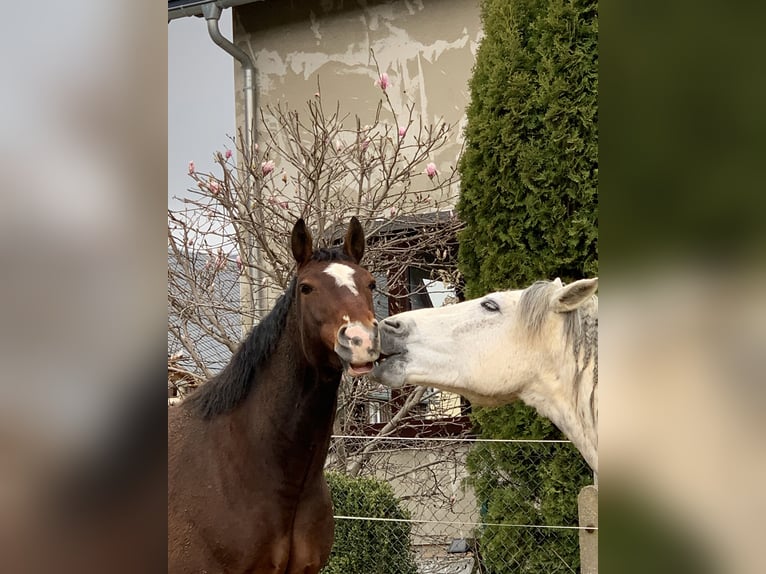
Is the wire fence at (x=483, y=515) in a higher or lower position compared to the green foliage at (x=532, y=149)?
lower

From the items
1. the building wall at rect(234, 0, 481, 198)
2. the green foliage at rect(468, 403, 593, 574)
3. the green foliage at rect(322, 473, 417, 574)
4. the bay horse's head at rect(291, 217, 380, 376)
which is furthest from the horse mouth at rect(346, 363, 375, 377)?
the building wall at rect(234, 0, 481, 198)

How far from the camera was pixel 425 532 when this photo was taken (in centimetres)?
326

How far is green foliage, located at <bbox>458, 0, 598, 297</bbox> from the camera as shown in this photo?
225cm

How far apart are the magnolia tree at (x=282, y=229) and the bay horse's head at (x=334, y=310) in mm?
1291

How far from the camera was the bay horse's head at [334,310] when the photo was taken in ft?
4.48

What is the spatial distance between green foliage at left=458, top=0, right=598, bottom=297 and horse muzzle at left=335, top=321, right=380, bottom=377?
1134 millimetres

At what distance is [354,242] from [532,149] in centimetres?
97

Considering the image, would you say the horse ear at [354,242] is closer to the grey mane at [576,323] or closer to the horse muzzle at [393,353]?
the horse muzzle at [393,353]

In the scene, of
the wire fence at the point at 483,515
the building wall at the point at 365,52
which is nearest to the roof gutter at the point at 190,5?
the building wall at the point at 365,52
